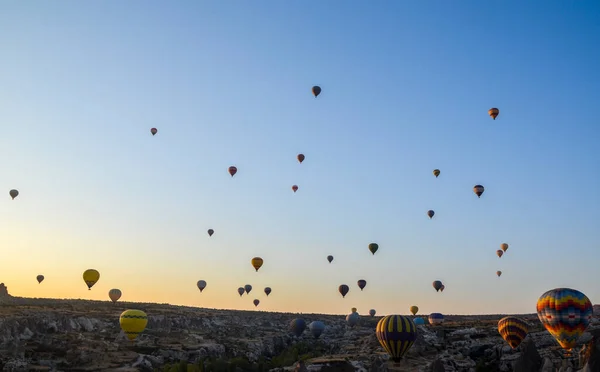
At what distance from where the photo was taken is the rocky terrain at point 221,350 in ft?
144

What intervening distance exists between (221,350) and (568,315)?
3424 centimetres

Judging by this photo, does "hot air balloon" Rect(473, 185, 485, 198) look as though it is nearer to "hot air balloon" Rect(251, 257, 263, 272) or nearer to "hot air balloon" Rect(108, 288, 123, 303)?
"hot air balloon" Rect(251, 257, 263, 272)

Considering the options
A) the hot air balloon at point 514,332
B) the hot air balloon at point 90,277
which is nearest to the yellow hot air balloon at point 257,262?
the hot air balloon at point 90,277

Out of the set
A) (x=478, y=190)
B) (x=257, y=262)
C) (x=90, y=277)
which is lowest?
(x=90, y=277)

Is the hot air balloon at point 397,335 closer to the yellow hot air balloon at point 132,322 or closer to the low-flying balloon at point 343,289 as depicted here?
the yellow hot air balloon at point 132,322

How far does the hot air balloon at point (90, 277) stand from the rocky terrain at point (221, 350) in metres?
3.86

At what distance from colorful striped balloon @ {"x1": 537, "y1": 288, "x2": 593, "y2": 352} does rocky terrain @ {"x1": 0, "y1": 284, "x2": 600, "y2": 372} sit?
124 centimetres

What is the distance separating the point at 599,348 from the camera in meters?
31.4

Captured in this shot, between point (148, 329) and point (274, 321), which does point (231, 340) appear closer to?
point (148, 329)

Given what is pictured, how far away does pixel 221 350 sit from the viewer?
5869 cm

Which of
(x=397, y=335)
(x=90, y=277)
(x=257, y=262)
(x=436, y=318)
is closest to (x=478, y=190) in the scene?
(x=397, y=335)

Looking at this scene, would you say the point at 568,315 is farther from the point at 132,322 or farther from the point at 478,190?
the point at 132,322

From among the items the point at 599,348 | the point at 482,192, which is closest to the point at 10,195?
the point at 482,192

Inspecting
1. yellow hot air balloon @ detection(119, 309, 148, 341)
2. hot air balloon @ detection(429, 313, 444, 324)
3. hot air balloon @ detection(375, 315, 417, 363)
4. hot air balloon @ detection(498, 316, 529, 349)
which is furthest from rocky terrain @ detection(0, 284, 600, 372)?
→ hot air balloon @ detection(429, 313, 444, 324)
